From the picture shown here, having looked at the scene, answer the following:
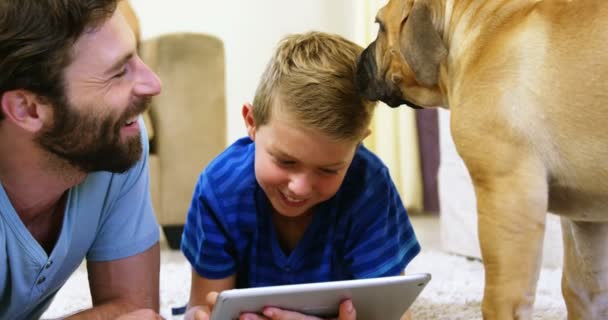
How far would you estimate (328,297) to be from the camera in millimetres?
1270

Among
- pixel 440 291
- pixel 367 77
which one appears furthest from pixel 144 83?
pixel 440 291

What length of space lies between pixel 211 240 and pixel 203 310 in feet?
0.44

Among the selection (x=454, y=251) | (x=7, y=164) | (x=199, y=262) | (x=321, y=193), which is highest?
(x=7, y=164)

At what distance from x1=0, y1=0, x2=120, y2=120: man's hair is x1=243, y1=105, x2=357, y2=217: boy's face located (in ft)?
1.20

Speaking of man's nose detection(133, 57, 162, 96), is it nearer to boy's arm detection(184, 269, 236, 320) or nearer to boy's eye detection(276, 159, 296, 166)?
boy's eye detection(276, 159, 296, 166)

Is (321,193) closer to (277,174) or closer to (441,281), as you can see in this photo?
(277,174)

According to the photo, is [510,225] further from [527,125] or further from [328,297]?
[328,297]

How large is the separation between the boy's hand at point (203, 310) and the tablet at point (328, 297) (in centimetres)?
6

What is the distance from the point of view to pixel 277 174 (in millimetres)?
1418

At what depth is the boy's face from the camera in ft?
4.53

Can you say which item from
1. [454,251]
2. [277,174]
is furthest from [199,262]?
[454,251]

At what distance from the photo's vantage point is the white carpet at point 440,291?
185 centimetres

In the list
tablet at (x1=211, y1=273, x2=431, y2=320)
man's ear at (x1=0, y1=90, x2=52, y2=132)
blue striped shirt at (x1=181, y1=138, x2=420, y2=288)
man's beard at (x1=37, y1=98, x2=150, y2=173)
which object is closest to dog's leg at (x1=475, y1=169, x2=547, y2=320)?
tablet at (x1=211, y1=273, x2=431, y2=320)

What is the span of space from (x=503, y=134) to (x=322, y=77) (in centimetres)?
36
